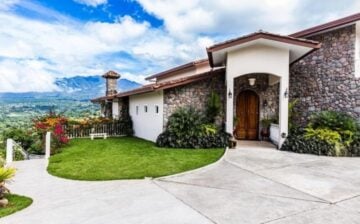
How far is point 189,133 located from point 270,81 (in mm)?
5706

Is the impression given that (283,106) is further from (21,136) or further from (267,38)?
(21,136)

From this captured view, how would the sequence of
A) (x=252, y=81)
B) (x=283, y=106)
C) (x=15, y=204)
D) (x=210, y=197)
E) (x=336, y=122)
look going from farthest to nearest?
(x=252, y=81) < (x=283, y=106) < (x=336, y=122) < (x=210, y=197) < (x=15, y=204)

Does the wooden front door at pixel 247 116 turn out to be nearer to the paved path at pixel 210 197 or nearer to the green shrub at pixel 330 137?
the green shrub at pixel 330 137

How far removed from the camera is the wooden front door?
15234mm

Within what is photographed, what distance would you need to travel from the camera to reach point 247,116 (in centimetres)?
1529

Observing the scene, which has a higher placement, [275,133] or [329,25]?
[329,25]

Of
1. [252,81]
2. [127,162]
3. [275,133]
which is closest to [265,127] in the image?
[275,133]

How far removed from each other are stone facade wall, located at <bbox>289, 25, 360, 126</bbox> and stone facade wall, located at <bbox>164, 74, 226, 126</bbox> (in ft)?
14.2

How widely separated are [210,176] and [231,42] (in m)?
6.46

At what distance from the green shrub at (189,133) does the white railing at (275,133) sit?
2458 millimetres

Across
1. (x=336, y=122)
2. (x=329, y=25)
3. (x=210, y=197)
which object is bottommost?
(x=210, y=197)

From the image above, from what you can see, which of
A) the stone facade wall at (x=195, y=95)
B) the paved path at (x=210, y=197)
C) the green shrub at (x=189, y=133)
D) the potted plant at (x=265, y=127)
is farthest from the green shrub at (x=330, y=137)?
the stone facade wall at (x=195, y=95)

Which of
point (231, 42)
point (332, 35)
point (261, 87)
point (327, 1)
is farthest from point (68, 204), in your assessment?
point (327, 1)

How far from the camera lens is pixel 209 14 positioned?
1652 centimetres
